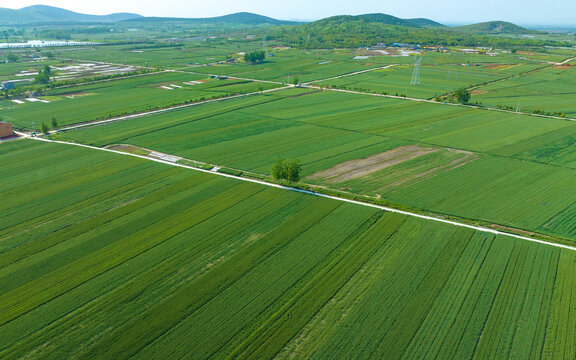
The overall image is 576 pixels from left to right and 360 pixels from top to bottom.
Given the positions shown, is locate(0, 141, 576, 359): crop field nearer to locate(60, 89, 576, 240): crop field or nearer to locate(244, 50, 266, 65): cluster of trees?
locate(60, 89, 576, 240): crop field

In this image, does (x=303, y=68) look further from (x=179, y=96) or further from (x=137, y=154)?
(x=137, y=154)

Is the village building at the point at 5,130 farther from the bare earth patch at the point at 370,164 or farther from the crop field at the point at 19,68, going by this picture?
the crop field at the point at 19,68

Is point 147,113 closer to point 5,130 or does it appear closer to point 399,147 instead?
point 5,130

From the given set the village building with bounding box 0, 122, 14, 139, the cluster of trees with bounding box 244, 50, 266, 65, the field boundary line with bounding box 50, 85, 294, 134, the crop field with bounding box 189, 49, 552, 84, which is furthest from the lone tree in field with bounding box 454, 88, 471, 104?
the cluster of trees with bounding box 244, 50, 266, 65

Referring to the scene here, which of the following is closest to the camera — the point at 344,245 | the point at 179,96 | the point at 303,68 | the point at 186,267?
the point at 186,267

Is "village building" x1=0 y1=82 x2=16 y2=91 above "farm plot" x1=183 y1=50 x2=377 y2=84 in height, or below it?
below

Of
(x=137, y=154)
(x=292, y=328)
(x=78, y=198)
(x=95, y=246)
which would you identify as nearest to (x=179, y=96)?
(x=137, y=154)
